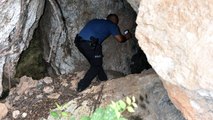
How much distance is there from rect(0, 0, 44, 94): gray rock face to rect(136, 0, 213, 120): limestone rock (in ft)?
6.94

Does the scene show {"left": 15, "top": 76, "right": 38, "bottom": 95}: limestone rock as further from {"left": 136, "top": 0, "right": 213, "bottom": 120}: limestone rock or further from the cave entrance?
{"left": 136, "top": 0, "right": 213, "bottom": 120}: limestone rock

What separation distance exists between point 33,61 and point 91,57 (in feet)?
6.69

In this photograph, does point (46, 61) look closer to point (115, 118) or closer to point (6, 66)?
point (6, 66)

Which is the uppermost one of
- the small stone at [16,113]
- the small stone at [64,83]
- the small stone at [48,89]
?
the small stone at [16,113]

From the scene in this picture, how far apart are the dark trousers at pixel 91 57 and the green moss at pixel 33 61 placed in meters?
1.66

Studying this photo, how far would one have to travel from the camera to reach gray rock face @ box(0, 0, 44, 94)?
524 centimetres

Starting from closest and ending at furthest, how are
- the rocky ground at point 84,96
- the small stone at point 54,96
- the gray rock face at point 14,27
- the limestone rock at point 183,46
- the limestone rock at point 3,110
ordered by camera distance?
the limestone rock at point 183,46 < the rocky ground at point 84,96 < the gray rock face at point 14,27 < the limestone rock at point 3,110 < the small stone at point 54,96

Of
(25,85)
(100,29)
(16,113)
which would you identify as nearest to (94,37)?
(100,29)

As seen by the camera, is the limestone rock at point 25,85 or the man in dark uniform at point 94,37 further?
the limestone rock at point 25,85

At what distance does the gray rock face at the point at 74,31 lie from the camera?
25.1 feet

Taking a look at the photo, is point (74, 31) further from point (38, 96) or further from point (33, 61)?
point (38, 96)

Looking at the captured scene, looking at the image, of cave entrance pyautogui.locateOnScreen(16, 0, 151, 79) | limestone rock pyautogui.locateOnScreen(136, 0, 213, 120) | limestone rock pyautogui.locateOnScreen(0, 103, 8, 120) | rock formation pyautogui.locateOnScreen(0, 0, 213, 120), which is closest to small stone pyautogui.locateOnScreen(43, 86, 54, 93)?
limestone rock pyautogui.locateOnScreen(0, 103, 8, 120)

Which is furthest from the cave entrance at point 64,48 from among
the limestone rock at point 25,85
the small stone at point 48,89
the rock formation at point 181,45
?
the rock formation at point 181,45

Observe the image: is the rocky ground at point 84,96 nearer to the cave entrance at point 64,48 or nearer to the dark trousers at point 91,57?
the dark trousers at point 91,57
